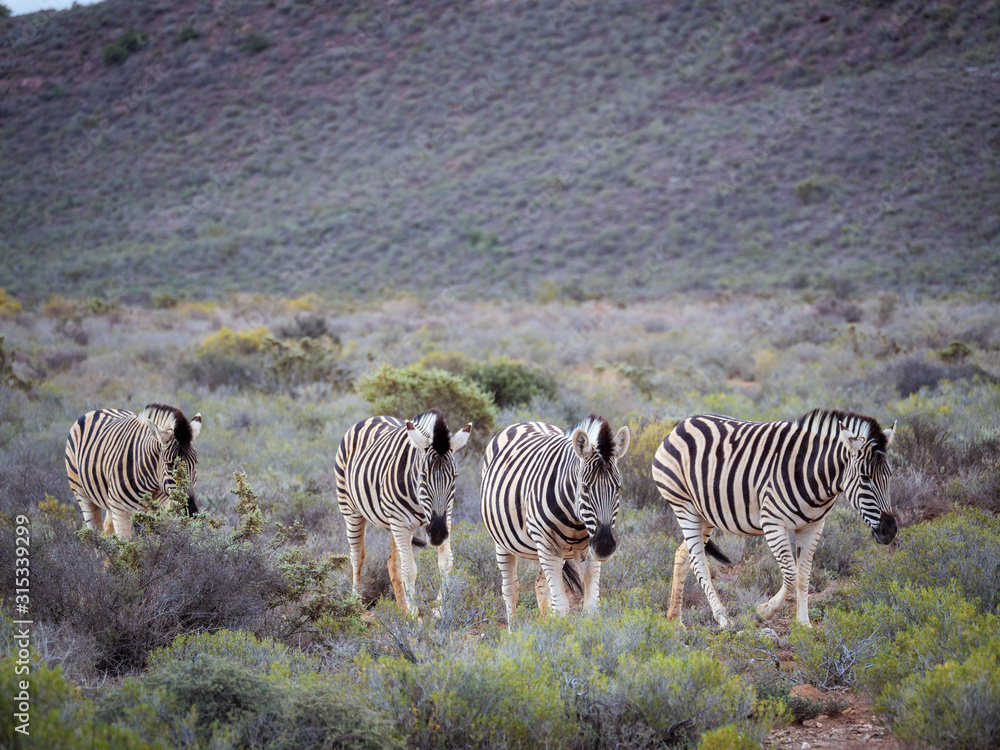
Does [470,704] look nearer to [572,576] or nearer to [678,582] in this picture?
[572,576]

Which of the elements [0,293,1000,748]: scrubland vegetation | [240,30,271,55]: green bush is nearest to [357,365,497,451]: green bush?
[0,293,1000,748]: scrubland vegetation

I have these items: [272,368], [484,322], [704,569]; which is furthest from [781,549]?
[484,322]

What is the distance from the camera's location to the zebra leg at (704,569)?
5.47 m

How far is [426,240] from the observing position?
39531mm

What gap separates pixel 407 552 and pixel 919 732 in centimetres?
373

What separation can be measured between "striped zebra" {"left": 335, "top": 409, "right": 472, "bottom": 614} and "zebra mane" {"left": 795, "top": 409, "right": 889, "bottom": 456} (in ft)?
9.42

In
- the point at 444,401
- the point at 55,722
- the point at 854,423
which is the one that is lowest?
the point at 55,722

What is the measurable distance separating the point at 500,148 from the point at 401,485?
1763 inches

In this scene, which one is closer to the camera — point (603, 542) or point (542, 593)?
point (603, 542)

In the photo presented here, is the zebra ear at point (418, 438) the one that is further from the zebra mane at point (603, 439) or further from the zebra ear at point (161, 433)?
the zebra ear at point (161, 433)

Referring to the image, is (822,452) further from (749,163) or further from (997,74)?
(997,74)

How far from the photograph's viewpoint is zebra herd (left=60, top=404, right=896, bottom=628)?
4.73 meters

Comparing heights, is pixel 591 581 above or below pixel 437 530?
below

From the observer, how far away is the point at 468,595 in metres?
5.57
